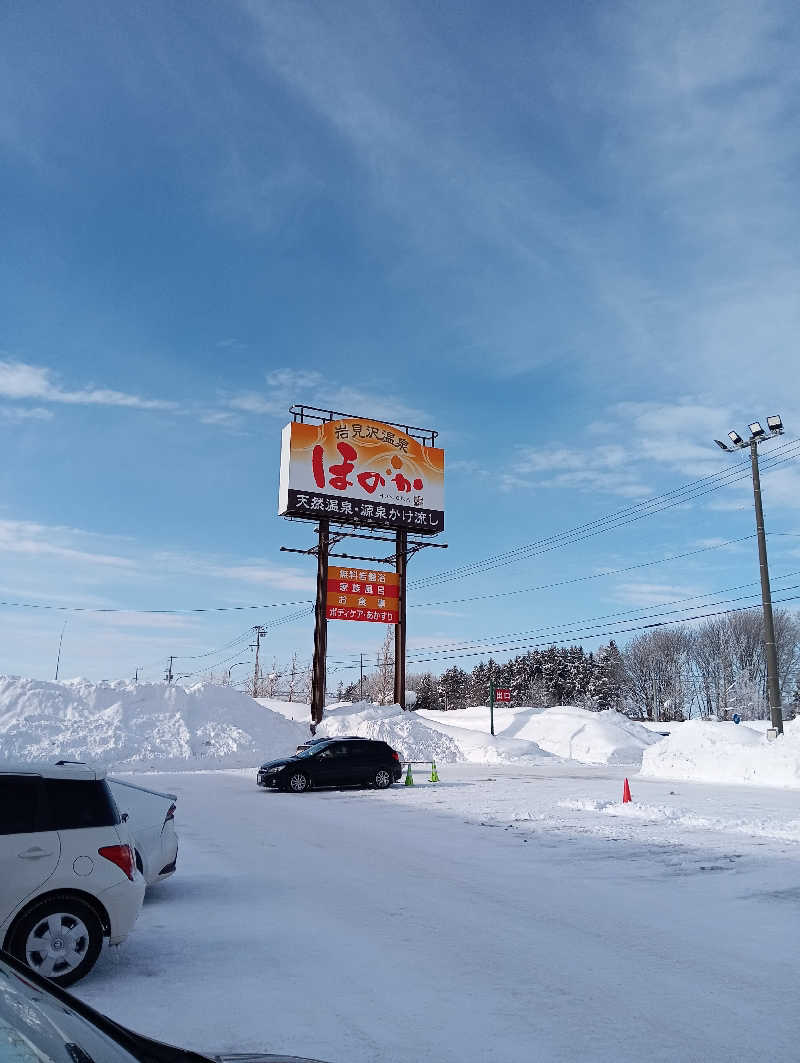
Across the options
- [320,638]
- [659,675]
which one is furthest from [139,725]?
[659,675]

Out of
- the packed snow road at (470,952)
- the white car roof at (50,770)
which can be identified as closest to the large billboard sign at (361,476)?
the packed snow road at (470,952)

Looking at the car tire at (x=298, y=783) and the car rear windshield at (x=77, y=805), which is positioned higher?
the car rear windshield at (x=77, y=805)

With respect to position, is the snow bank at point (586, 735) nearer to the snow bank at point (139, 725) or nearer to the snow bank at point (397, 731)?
the snow bank at point (397, 731)

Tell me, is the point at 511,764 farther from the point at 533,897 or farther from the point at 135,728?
the point at 533,897

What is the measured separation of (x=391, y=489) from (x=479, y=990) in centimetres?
3902

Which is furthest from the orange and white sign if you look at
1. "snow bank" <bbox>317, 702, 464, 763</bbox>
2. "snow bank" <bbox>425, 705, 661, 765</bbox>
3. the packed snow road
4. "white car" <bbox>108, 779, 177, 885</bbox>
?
"white car" <bbox>108, 779, 177, 885</bbox>

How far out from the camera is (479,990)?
19.3ft

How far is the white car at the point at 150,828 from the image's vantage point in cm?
886

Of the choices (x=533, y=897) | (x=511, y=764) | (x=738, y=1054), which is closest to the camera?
(x=738, y=1054)

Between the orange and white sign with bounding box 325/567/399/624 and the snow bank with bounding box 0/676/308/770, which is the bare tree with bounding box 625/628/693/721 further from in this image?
the snow bank with bounding box 0/676/308/770

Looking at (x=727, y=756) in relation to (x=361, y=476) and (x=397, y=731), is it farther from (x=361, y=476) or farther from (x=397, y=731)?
(x=361, y=476)

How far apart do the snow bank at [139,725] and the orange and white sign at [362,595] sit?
6.33 m

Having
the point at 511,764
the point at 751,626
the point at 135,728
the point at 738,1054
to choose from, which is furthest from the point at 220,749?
the point at 751,626

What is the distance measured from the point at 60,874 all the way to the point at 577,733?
162 ft
